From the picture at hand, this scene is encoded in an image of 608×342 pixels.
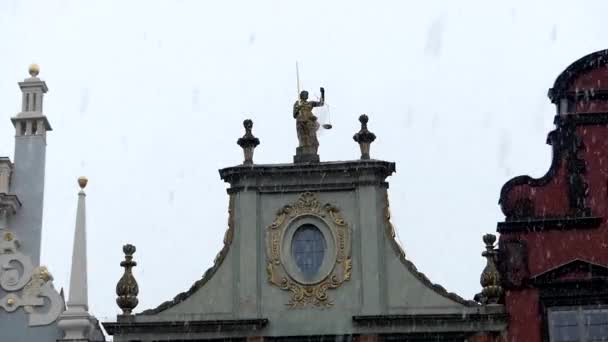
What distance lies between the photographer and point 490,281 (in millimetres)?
26250

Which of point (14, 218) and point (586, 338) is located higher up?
point (14, 218)

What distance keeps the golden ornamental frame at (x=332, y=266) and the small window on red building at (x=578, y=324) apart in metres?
4.10

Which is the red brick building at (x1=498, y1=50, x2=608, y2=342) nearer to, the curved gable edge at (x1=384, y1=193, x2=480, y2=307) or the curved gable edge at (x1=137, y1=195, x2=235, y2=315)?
the curved gable edge at (x1=384, y1=193, x2=480, y2=307)

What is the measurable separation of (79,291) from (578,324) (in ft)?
32.9

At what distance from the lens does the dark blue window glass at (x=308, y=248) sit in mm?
27188

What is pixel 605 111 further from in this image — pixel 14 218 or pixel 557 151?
pixel 14 218

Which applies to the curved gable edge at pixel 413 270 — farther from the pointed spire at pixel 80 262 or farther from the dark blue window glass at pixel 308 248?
the pointed spire at pixel 80 262

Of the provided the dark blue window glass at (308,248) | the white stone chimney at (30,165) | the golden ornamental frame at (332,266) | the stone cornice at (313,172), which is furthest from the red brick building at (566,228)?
the white stone chimney at (30,165)

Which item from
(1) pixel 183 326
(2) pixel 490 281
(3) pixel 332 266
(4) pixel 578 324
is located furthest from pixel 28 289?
(4) pixel 578 324

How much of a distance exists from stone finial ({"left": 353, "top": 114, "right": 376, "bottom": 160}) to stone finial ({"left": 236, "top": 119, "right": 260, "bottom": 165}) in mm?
2051

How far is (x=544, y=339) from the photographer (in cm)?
2616

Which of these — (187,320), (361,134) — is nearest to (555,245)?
(361,134)

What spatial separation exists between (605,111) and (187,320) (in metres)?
9.32

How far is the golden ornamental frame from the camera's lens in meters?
26.8
